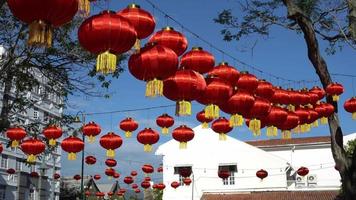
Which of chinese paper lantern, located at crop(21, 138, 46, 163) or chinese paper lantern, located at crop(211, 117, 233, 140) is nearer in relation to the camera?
chinese paper lantern, located at crop(211, 117, 233, 140)

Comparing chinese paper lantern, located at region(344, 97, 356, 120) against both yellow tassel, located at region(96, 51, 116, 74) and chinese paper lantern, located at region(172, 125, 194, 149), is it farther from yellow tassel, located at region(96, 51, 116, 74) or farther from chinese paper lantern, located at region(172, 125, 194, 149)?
yellow tassel, located at region(96, 51, 116, 74)

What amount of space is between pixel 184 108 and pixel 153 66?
1446 mm

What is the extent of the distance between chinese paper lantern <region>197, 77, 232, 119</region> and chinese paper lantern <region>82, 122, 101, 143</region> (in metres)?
6.61

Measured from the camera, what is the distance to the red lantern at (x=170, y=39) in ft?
28.9

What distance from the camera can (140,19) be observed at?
794cm

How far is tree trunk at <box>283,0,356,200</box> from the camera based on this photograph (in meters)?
11.9

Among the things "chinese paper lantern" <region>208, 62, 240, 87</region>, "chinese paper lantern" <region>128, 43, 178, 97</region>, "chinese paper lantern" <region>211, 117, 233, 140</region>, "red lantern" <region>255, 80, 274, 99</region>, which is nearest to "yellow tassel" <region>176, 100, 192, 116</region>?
"chinese paper lantern" <region>128, 43, 178, 97</region>

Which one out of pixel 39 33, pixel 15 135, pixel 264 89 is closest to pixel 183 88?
pixel 39 33

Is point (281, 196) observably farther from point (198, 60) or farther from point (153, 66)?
point (153, 66)

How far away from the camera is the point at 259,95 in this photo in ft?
37.8

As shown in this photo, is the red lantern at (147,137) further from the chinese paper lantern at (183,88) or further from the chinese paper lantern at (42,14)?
the chinese paper lantern at (42,14)

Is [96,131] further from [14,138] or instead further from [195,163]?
[195,163]

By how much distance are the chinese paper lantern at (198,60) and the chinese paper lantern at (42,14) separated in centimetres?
374

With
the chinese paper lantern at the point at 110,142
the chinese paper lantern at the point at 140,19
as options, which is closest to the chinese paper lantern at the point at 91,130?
the chinese paper lantern at the point at 110,142
